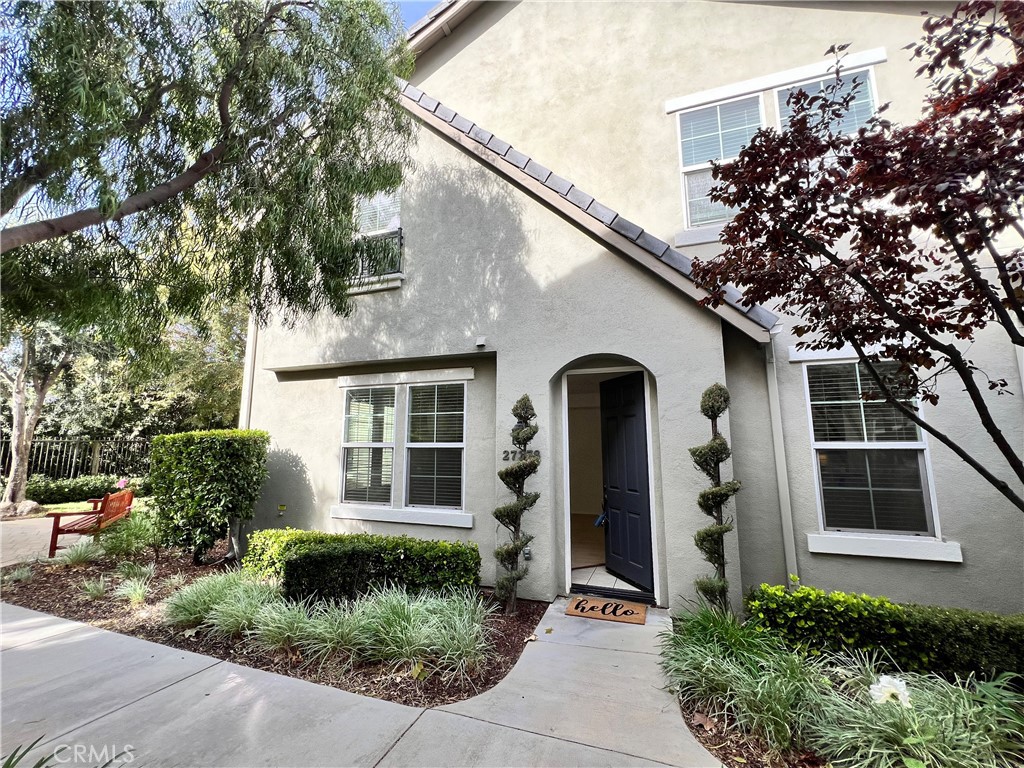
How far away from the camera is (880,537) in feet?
17.4

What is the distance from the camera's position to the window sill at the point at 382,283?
7.51 meters

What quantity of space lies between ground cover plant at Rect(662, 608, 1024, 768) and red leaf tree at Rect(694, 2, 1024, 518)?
5.29 ft

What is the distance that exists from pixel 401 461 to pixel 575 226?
15.1 ft

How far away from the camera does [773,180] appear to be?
3.77 meters

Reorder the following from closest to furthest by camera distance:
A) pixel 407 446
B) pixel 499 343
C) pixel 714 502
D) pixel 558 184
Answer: pixel 714 502 → pixel 558 184 → pixel 499 343 → pixel 407 446

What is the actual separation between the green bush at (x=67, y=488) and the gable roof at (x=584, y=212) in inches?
611

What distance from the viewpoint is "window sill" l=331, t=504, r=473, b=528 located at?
6.83m

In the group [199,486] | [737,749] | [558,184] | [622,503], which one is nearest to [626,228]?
[558,184]

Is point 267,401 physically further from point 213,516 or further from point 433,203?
point 433,203

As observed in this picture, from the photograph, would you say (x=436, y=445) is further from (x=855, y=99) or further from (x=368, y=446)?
(x=855, y=99)

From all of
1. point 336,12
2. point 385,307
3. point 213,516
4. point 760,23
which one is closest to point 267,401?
point 213,516

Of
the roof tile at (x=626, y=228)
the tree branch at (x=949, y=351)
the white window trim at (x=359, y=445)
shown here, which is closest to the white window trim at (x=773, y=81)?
the roof tile at (x=626, y=228)

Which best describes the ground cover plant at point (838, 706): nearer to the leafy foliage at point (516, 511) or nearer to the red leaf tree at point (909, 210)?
the red leaf tree at point (909, 210)

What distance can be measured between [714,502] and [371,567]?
429cm
